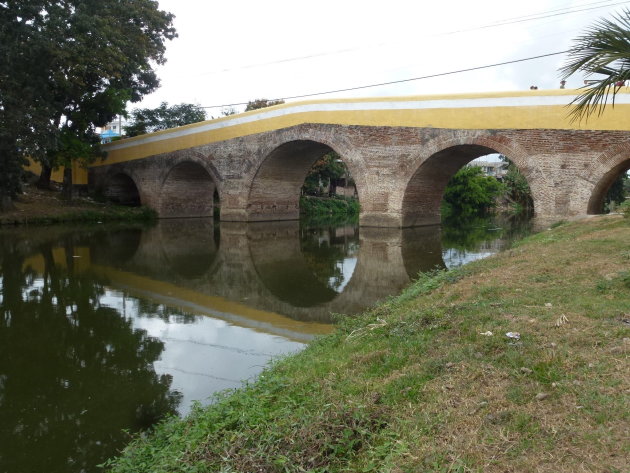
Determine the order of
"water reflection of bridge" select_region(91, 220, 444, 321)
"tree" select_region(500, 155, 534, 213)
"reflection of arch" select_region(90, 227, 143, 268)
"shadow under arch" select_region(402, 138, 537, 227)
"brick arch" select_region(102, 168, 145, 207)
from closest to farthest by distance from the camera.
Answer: "water reflection of bridge" select_region(91, 220, 444, 321) → "reflection of arch" select_region(90, 227, 143, 268) → "shadow under arch" select_region(402, 138, 537, 227) → "brick arch" select_region(102, 168, 145, 207) → "tree" select_region(500, 155, 534, 213)

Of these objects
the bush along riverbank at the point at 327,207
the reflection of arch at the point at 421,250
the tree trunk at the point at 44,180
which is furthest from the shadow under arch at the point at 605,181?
the tree trunk at the point at 44,180

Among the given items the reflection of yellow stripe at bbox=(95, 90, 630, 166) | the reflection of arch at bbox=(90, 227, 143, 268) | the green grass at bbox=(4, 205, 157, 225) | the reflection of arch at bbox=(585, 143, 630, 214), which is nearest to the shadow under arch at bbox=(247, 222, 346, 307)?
the reflection of arch at bbox=(90, 227, 143, 268)

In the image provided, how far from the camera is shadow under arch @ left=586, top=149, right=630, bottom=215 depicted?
11289 mm

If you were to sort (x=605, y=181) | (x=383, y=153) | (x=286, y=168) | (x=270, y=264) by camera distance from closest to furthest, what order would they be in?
(x=270, y=264)
(x=605, y=181)
(x=383, y=153)
(x=286, y=168)

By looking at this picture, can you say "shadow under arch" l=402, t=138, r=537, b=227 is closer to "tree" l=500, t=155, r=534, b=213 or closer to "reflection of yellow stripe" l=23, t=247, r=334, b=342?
"reflection of yellow stripe" l=23, t=247, r=334, b=342

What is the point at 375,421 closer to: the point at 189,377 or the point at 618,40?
the point at 189,377

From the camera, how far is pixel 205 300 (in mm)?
6578

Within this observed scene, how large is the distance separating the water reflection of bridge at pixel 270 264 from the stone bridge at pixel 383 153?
6.00 ft

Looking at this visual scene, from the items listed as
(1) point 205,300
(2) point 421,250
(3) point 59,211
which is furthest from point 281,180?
(1) point 205,300

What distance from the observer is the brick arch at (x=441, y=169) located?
41.6 feet

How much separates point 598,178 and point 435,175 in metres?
4.92

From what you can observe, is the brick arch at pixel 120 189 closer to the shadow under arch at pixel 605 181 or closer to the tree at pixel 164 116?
the tree at pixel 164 116

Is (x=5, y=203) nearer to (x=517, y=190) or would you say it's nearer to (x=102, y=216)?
(x=102, y=216)

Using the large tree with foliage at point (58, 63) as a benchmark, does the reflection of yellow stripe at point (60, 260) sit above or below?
below
